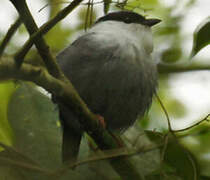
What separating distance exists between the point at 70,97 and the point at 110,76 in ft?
2.77

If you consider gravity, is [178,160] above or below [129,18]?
below

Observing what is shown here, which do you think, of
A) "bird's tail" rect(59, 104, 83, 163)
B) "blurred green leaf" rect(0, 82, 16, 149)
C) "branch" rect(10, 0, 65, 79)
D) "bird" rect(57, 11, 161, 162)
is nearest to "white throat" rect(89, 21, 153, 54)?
"bird" rect(57, 11, 161, 162)

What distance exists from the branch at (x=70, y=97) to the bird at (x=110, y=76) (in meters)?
0.22

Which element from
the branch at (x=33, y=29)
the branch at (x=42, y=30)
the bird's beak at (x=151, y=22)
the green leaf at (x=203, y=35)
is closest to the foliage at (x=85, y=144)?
the green leaf at (x=203, y=35)

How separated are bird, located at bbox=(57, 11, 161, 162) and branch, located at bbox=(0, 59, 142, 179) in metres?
0.22

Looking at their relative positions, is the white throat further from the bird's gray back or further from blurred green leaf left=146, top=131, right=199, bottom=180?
blurred green leaf left=146, top=131, right=199, bottom=180

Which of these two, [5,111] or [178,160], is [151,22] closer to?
[178,160]

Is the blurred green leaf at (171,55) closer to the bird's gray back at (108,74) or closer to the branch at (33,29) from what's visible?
the bird's gray back at (108,74)

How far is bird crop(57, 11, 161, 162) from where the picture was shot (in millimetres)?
2785

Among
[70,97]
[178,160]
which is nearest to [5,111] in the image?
[70,97]

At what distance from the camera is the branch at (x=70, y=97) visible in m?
1.55

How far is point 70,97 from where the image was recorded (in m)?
1.95

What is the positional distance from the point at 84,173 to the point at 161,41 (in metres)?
1.27

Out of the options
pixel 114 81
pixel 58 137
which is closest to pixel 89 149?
pixel 58 137
